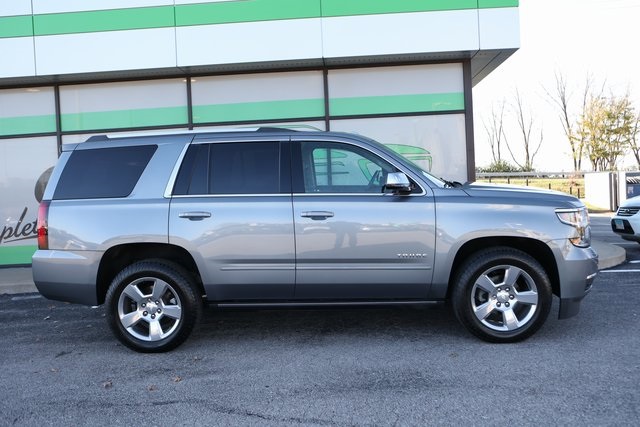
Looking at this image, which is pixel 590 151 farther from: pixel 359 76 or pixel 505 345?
pixel 505 345

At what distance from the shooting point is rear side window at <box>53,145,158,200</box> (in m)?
5.27

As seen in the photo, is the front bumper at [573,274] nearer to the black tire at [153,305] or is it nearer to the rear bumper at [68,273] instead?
the black tire at [153,305]

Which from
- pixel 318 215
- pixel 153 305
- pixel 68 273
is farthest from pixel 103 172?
pixel 318 215

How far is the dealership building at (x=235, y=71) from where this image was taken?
9758mm

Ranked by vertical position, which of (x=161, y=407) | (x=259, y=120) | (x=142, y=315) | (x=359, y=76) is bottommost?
(x=161, y=407)

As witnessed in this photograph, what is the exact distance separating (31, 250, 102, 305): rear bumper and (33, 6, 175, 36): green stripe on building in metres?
5.92

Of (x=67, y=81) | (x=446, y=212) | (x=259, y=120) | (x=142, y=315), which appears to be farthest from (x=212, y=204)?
(x=67, y=81)

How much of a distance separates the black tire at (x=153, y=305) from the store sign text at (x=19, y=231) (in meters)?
6.84

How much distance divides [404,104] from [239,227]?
634 cm

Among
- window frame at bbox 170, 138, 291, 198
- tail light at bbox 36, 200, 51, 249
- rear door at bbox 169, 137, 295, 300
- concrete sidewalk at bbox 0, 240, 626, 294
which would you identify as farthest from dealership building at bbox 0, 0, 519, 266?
tail light at bbox 36, 200, 51, 249

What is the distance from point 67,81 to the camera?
35.4 feet

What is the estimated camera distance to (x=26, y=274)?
9.70 m

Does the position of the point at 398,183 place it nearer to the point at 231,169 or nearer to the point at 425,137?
the point at 231,169

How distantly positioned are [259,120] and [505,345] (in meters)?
6.89
